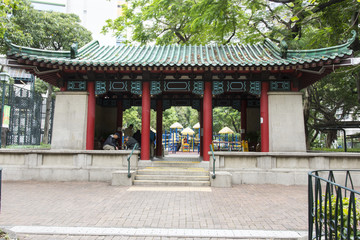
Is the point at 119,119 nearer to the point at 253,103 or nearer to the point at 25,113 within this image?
the point at 25,113

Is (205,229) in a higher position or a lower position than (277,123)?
lower

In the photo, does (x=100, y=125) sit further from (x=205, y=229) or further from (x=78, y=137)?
(x=205, y=229)

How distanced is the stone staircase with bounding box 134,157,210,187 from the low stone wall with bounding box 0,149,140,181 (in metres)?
Result: 0.67

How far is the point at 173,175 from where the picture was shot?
974 cm

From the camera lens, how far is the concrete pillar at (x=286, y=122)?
10.7 meters

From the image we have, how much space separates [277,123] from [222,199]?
5268 millimetres

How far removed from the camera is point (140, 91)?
452 inches

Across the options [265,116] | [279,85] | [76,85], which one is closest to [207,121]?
[265,116]

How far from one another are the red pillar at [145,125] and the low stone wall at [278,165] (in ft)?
10.3

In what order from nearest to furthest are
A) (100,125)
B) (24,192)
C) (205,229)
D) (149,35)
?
(205,229), (24,192), (100,125), (149,35)

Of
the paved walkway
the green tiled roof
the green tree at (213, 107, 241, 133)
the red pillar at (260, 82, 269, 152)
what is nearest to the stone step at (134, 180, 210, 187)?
the paved walkway

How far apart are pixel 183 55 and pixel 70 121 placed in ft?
20.6

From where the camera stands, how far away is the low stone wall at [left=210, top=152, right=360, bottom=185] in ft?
31.7

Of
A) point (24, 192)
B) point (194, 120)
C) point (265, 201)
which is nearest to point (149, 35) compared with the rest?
point (24, 192)
